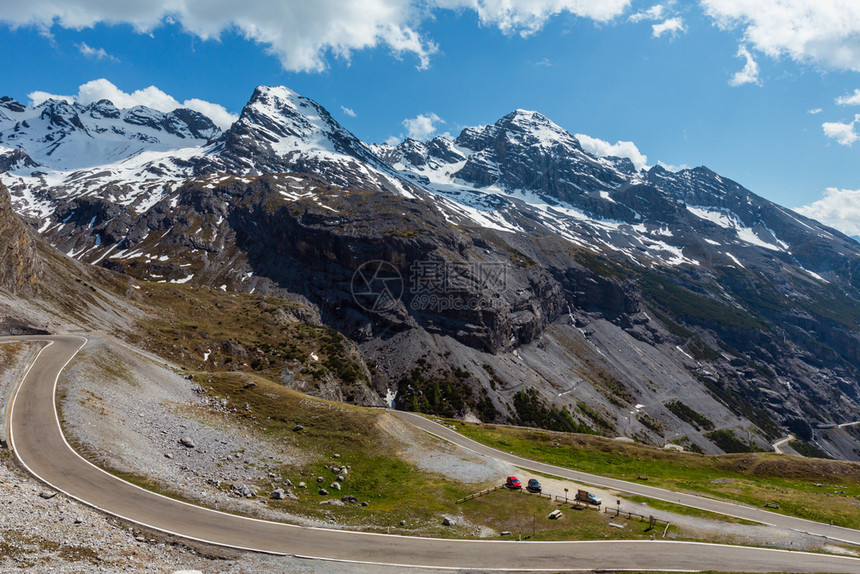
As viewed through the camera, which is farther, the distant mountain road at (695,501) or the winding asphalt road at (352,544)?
the distant mountain road at (695,501)

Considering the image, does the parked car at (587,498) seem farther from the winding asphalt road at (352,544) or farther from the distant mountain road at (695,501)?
the distant mountain road at (695,501)

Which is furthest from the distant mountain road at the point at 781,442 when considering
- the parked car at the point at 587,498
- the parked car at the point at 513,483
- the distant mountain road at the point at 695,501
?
the parked car at the point at 513,483

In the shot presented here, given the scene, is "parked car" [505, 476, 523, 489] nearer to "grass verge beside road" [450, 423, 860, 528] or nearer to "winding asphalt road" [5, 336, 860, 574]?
"winding asphalt road" [5, 336, 860, 574]

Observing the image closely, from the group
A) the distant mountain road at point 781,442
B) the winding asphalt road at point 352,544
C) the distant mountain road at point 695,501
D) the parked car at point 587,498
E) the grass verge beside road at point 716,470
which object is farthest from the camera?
the distant mountain road at point 781,442

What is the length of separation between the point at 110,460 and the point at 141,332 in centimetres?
5707

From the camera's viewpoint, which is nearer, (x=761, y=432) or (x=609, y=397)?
(x=609, y=397)

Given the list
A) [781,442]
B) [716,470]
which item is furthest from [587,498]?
[781,442]

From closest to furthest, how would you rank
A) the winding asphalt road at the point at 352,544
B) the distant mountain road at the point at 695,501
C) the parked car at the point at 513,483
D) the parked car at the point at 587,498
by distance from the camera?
the winding asphalt road at the point at 352,544, the distant mountain road at the point at 695,501, the parked car at the point at 587,498, the parked car at the point at 513,483

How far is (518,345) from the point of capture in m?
174

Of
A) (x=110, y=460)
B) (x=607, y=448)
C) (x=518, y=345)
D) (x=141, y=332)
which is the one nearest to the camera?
(x=110, y=460)

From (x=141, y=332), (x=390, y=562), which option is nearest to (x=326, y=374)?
(x=141, y=332)

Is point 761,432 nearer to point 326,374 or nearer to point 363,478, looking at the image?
point 326,374

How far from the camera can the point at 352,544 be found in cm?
2797

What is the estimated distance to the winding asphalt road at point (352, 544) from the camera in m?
26.4
